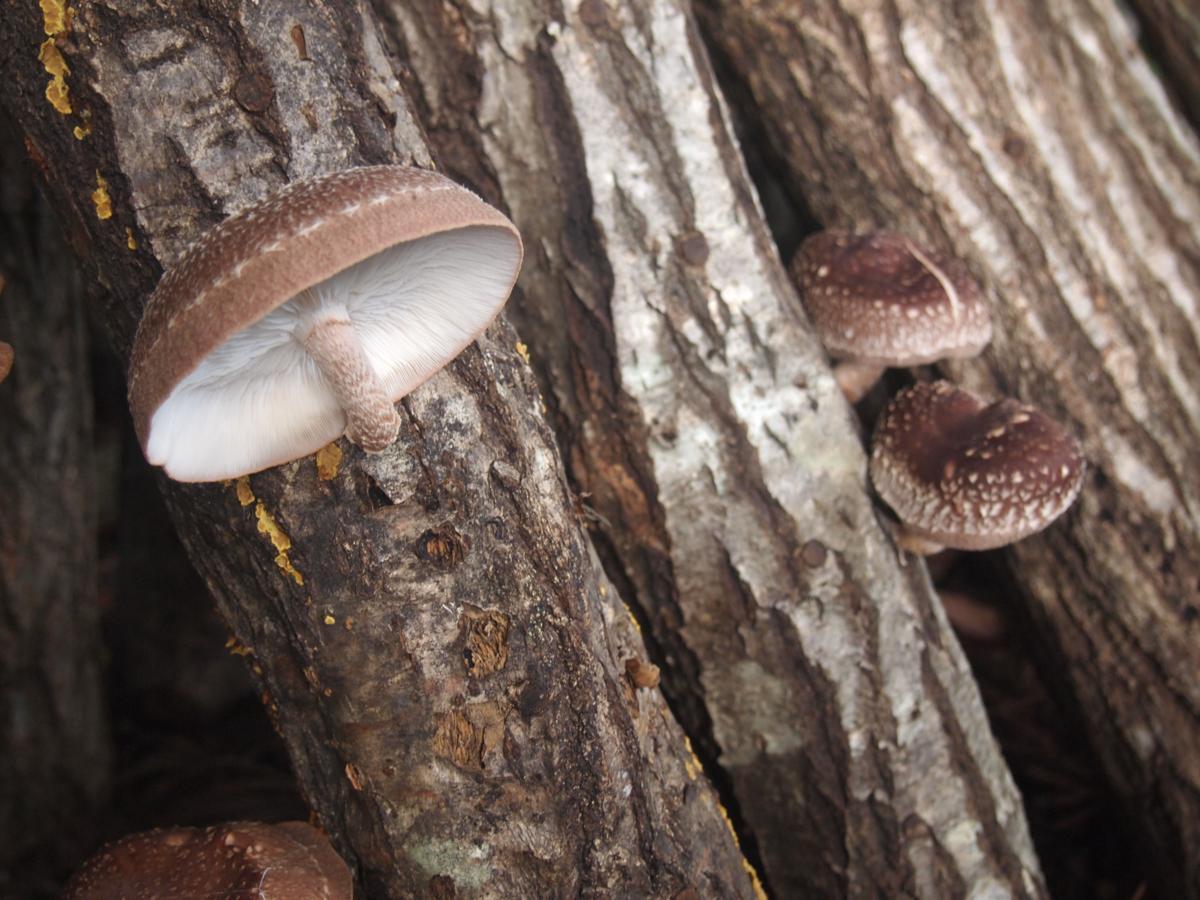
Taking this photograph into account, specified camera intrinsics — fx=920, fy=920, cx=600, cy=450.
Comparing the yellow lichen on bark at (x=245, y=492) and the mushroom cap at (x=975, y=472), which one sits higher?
the yellow lichen on bark at (x=245, y=492)

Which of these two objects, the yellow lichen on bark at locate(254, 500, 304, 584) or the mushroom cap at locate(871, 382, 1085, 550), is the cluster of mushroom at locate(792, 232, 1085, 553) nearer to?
the mushroom cap at locate(871, 382, 1085, 550)

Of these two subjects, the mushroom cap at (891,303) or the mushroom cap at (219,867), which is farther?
the mushroom cap at (891,303)

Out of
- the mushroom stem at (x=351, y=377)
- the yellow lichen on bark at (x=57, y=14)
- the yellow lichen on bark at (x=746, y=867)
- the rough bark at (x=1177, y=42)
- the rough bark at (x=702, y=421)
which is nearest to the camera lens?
the mushroom stem at (x=351, y=377)

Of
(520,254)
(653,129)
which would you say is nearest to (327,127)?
(520,254)

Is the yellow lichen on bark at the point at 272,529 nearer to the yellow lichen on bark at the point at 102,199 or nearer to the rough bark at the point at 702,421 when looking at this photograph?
the yellow lichen on bark at the point at 102,199

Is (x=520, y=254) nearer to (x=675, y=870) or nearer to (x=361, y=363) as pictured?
(x=361, y=363)

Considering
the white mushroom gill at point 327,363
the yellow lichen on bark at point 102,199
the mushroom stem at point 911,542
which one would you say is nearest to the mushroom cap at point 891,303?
the mushroom stem at point 911,542
